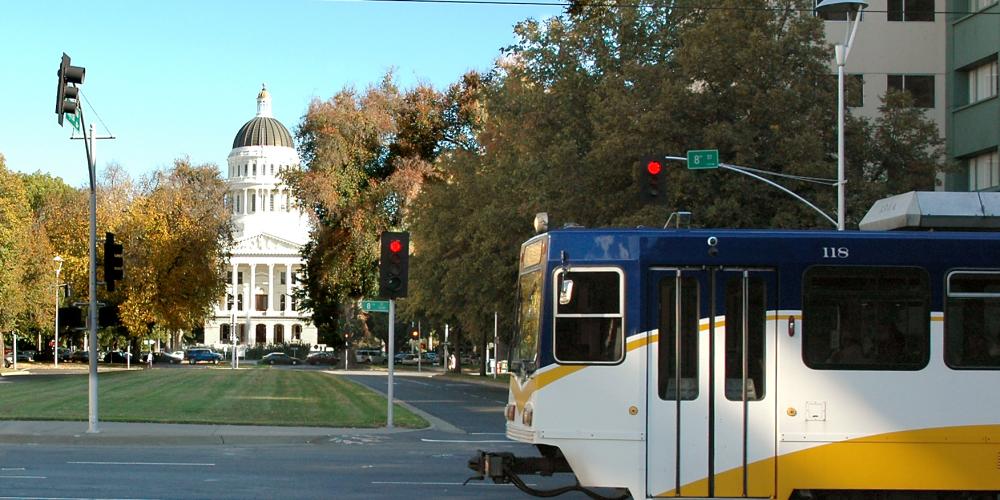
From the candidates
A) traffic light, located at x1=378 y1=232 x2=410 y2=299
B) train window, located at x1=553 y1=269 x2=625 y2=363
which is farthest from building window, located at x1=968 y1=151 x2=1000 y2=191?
train window, located at x1=553 y1=269 x2=625 y2=363

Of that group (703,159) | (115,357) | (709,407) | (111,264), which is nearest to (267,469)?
(709,407)

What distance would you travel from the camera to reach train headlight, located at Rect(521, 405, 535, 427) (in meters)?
12.3

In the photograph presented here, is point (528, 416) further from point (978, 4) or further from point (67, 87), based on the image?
point (978, 4)

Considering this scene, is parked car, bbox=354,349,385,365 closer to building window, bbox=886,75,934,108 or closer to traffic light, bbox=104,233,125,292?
building window, bbox=886,75,934,108

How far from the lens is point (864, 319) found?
12.2 metres

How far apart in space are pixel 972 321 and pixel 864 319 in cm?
104

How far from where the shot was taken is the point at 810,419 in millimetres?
12070

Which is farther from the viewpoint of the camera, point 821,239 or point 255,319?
point 255,319

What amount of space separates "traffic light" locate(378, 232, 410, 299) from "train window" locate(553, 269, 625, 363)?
11.9m

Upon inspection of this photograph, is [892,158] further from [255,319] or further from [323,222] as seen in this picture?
[255,319]

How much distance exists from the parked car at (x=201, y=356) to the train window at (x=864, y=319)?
96130 millimetres

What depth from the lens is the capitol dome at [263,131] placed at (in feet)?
580

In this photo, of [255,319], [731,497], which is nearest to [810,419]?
[731,497]

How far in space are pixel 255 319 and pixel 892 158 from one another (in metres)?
134
